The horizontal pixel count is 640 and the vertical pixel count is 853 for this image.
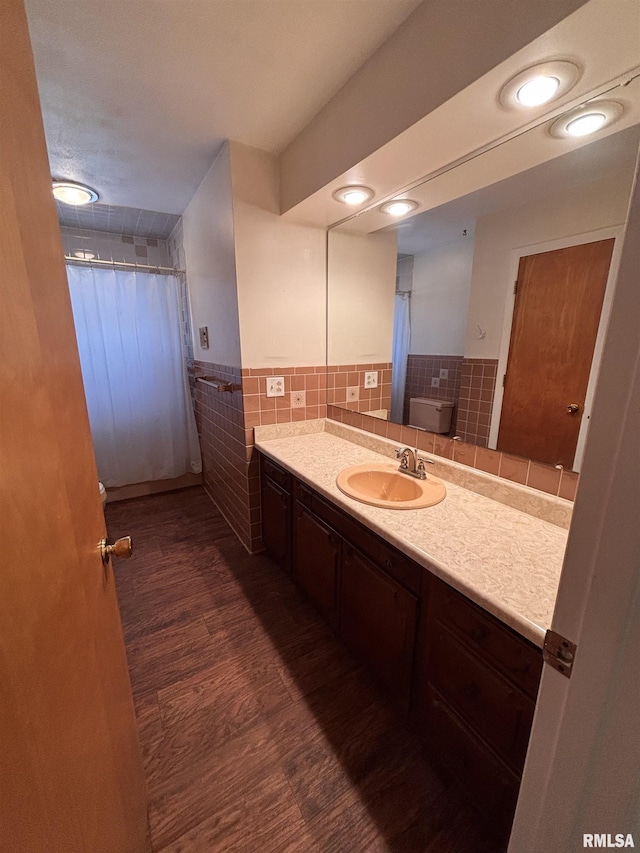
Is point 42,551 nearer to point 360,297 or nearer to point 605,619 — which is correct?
point 605,619

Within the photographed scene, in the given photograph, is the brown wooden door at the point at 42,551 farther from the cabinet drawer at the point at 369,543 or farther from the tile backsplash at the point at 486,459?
the tile backsplash at the point at 486,459

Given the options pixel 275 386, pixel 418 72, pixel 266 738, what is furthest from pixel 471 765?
pixel 418 72

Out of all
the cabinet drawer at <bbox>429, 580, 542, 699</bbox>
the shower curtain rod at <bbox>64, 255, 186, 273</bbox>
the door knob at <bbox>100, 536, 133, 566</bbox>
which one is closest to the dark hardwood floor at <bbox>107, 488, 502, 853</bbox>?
the cabinet drawer at <bbox>429, 580, 542, 699</bbox>

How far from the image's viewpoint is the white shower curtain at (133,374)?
2715 mm

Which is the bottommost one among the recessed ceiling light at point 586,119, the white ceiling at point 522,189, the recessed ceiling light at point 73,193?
the white ceiling at point 522,189

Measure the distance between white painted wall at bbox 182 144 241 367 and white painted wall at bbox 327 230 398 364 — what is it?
0.63m

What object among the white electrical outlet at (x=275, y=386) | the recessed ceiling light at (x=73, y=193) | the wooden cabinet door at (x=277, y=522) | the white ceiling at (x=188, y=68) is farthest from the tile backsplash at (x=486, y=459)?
the recessed ceiling light at (x=73, y=193)

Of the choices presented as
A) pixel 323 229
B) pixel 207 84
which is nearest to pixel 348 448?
pixel 323 229

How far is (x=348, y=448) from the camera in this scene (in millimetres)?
1966

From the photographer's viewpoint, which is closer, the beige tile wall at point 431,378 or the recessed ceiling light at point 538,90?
the recessed ceiling light at point 538,90

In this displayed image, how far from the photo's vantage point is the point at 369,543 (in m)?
1.24

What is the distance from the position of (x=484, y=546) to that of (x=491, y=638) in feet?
0.82

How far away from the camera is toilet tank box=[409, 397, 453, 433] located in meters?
1.57

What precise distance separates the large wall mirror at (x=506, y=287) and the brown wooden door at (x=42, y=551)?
54.9 inches
